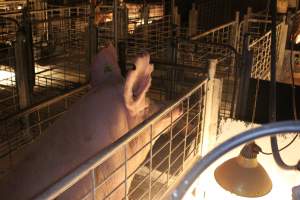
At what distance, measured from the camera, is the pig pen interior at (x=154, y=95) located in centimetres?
116

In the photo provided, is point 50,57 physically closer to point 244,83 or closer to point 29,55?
point 29,55

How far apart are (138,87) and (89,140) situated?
0.67 ft

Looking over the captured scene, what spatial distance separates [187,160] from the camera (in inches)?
57.2

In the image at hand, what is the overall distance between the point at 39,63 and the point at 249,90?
2075 mm

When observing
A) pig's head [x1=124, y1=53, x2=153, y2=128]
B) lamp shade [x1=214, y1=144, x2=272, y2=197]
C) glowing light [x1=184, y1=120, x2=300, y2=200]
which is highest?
pig's head [x1=124, y1=53, x2=153, y2=128]

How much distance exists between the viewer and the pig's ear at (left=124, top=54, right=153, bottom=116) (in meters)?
1.07

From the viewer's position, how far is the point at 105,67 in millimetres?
1224

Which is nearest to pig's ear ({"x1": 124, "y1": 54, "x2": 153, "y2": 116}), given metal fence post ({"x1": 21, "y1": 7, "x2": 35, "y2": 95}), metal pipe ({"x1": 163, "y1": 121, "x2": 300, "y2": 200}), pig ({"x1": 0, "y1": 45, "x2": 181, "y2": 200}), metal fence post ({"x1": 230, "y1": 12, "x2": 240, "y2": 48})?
pig ({"x1": 0, "y1": 45, "x2": 181, "y2": 200})

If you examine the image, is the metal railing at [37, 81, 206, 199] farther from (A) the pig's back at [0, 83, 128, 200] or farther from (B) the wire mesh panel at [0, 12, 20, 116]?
(B) the wire mesh panel at [0, 12, 20, 116]

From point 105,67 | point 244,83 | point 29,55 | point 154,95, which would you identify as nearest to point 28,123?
point 29,55

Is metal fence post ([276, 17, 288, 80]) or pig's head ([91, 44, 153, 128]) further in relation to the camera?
metal fence post ([276, 17, 288, 80])

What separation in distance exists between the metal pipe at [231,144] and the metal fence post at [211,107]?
2.80ft

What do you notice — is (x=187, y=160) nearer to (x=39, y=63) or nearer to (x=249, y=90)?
(x=249, y=90)

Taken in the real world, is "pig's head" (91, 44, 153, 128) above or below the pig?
above
